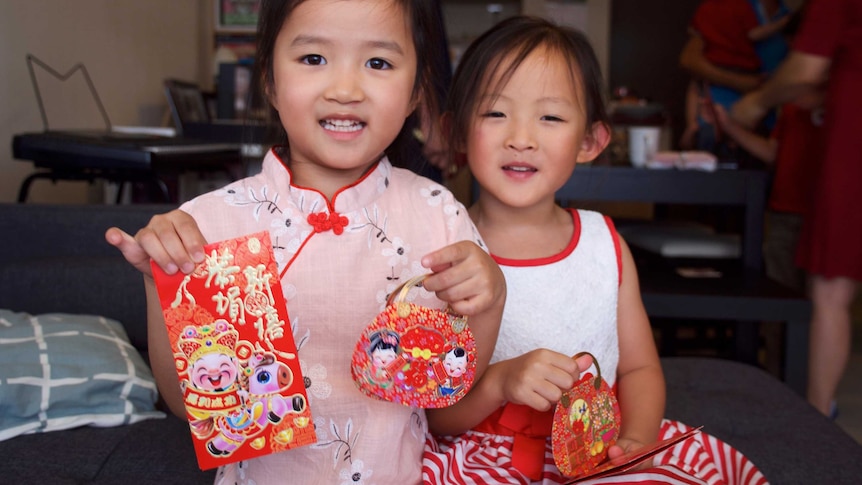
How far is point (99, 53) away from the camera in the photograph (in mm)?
3461

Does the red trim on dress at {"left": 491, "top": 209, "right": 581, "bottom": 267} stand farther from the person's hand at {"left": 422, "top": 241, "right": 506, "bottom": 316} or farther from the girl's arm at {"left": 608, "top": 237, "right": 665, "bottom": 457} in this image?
the person's hand at {"left": 422, "top": 241, "right": 506, "bottom": 316}

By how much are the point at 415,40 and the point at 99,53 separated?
115 inches

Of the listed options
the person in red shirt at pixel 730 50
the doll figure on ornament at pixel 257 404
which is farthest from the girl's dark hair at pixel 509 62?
the person in red shirt at pixel 730 50

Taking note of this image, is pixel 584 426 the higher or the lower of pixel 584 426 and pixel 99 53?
the lower

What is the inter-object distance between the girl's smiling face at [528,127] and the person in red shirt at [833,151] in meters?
1.20

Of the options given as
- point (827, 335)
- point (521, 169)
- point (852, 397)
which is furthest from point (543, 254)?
point (852, 397)

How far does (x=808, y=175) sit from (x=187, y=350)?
2142 millimetres

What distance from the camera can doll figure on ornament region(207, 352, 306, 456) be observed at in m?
0.77

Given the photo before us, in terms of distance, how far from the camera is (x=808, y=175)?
241cm

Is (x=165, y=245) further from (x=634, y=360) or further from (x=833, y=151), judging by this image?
(x=833, y=151)

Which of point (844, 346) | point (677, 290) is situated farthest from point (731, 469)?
point (844, 346)

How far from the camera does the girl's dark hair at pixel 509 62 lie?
1129 millimetres

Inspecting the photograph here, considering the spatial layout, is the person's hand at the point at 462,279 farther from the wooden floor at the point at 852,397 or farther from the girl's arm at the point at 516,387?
the wooden floor at the point at 852,397

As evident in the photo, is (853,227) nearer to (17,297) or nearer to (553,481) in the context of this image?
(553,481)
